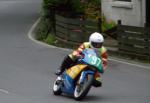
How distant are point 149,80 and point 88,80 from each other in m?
4.39

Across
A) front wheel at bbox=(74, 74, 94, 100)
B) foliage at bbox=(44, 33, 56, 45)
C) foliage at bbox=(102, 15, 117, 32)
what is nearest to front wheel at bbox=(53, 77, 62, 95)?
front wheel at bbox=(74, 74, 94, 100)

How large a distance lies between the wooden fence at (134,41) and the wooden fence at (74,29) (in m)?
1.63

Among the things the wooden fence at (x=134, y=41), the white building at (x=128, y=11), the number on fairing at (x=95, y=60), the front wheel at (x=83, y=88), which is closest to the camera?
the front wheel at (x=83, y=88)

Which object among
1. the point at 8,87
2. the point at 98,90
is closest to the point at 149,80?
the point at 98,90

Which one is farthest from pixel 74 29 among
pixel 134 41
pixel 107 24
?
pixel 134 41

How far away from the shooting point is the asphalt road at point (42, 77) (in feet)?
49.0

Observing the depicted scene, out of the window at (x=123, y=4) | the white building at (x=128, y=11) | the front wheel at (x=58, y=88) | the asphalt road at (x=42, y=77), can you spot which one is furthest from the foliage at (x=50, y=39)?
the front wheel at (x=58, y=88)

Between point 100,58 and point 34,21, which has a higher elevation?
point 100,58

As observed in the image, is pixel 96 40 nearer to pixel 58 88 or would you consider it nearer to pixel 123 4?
pixel 58 88

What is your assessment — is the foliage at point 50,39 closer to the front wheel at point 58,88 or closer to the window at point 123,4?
the window at point 123,4

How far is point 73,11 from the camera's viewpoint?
30.4 meters

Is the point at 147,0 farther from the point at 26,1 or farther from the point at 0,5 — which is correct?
the point at 26,1

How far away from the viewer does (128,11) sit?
2775 cm

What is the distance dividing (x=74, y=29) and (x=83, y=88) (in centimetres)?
1225
